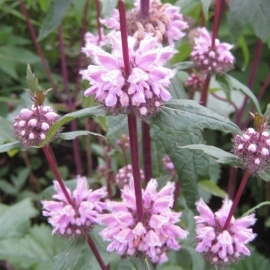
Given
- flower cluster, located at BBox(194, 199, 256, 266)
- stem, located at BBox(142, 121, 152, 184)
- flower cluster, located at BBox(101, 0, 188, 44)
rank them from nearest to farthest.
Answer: flower cluster, located at BBox(194, 199, 256, 266) < flower cluster, located at BBox(101, 0, 188, 44) < stem, located at BBox(142, 121, 152, 184)

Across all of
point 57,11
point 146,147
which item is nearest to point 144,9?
point 57,11

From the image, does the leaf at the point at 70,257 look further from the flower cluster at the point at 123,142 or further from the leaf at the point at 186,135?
the flower cluster at the point at 123,142

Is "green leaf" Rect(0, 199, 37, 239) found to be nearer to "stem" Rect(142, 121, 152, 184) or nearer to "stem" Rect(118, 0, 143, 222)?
"stem" Rect(142, 121, 152, 184)

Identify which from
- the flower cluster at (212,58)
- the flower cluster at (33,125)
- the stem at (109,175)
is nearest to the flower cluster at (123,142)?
the stem at (109,175)

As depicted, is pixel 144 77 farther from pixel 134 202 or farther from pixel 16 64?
pixel 16 64

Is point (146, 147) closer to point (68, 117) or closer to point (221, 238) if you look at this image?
point (221, 238)

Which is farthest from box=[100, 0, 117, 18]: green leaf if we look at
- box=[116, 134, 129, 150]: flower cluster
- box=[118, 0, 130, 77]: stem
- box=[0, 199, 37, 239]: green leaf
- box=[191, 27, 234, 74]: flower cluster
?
box=[0, 199, 37, 239]: green leaf

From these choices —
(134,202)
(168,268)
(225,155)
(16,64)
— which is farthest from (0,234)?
(16,64)

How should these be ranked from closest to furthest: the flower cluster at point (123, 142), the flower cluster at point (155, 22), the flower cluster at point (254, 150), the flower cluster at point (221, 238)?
the flower cluster at point (254, 150), the flower cluster at point (221, 238), the flower cluster at point (155, 22), the flower cluster at point (123, 142)
